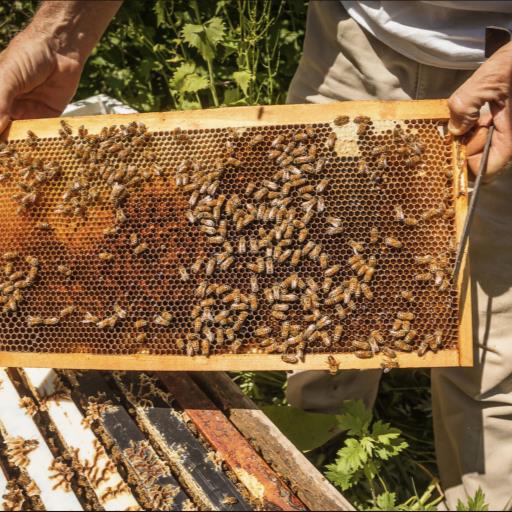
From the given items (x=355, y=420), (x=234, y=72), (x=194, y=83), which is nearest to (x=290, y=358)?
(x=355, y=420)

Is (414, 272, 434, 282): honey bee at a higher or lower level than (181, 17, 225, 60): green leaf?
lower

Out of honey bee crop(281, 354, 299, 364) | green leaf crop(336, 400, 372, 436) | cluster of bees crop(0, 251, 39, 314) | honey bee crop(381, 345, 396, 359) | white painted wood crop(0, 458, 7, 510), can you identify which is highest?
cluster of bees crop(0, 251, 39, 314)

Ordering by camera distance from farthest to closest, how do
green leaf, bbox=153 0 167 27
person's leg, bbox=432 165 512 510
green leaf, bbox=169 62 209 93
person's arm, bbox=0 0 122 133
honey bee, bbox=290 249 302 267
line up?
green leaf, bbox=153 0 167 27 < green leaf, bbox=169 62 209 93 < person's arm, bbox=0 0 122 133 < person's leg, bbox=432 165 512 510 < honey bee, bbox=290 249 302 267

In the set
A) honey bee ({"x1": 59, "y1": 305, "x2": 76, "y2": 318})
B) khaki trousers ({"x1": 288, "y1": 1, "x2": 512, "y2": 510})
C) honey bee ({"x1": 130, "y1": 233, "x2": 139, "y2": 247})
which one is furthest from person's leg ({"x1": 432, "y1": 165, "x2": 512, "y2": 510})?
honey bee ({"x1": 59, "y1": 305, "x2": 76, "y2": 318})

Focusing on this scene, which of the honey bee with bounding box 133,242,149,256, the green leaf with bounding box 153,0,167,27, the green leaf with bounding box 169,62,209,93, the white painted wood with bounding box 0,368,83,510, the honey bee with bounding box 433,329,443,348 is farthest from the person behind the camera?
the green leaf with bounding box 153,0,167,27

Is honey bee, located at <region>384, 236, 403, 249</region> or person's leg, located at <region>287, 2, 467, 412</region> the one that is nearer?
honey bee, located at <region>384, 236, 403, 249</region>

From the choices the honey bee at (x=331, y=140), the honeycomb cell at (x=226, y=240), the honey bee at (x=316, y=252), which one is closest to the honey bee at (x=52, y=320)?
the honeycomb cell at (x=226, y=240)

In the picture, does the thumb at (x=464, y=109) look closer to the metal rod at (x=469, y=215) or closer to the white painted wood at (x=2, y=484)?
the metal rod at (x=469, y=215)

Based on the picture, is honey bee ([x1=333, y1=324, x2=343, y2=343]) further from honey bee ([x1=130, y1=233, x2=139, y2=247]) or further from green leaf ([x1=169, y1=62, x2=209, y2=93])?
green leaf ([x1=169, y1=62, x2=209, y2=93])

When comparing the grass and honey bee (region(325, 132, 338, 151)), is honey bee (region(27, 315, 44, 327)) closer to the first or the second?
honey bee (region(325, 132, 338, 151))
